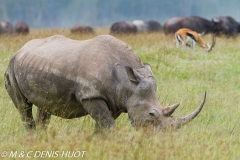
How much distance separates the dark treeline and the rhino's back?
140 metres

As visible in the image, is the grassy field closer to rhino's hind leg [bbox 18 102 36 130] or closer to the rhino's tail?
rhino's hind leg [bbox 18 102 36 130]

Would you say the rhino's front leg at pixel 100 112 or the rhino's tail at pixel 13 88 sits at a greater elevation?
the rhino's front leg at pixel 100 112

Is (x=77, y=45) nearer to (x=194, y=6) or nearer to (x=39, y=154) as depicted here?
(x=39, y=154)

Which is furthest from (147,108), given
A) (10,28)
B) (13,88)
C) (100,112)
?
(10,28)

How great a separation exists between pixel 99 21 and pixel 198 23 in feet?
393

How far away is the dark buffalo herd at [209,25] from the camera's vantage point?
1424 inches

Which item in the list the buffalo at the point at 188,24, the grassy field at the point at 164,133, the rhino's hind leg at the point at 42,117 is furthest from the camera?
the buffalo at the point at 188,24

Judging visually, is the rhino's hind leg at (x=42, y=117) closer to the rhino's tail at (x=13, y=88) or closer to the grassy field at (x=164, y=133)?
the grassy field at (x=164, y=133)

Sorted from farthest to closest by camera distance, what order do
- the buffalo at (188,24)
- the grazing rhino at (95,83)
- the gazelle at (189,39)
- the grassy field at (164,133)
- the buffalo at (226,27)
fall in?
the buffalo at (188,24) < the buffalo at (226,27) < the gazelle at (189,39) < the grazing rhino at (95,83) < the grassy field at (164,133)

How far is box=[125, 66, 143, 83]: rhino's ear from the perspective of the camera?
8758 millimetres

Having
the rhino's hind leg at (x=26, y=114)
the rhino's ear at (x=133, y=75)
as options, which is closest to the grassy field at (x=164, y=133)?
the rhino's hind leg at (x=26, y=114)

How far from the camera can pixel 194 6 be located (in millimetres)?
181875

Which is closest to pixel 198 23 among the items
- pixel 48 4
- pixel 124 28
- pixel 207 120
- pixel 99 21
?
pixel 124 28

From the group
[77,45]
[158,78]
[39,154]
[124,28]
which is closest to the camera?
[39,154]
